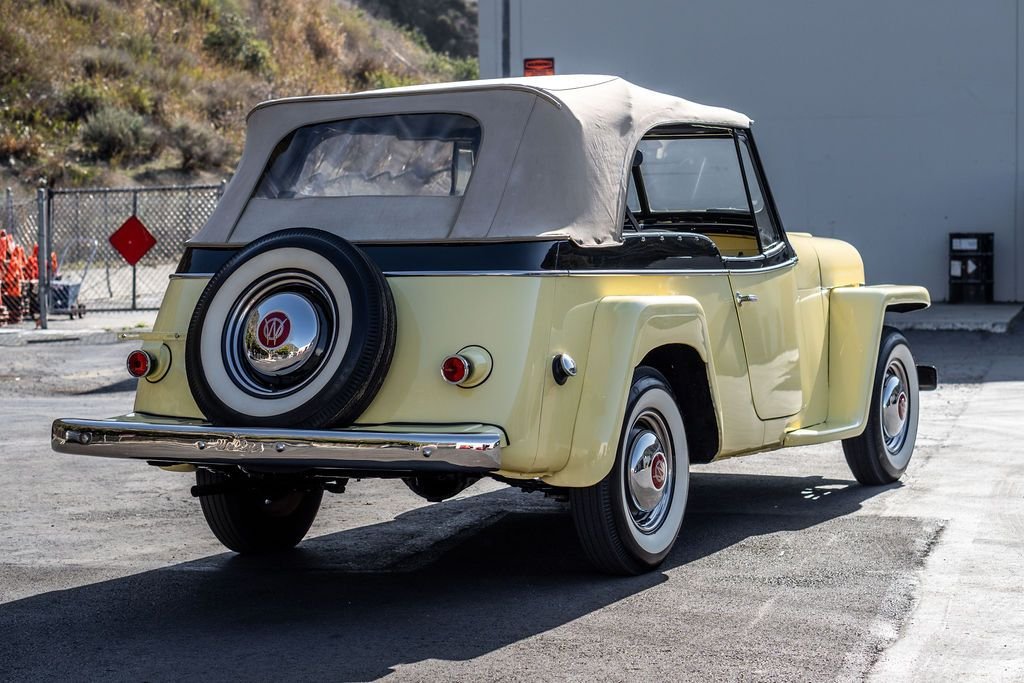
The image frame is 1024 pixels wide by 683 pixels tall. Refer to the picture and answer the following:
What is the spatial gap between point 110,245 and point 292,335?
1808 cm

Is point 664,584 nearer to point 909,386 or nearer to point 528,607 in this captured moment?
point 528,607

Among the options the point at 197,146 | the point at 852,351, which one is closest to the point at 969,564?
the point at 852,351

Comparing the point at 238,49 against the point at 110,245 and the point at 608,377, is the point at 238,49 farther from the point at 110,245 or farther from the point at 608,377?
the point at 608,377

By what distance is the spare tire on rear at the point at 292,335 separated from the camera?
5320 mm

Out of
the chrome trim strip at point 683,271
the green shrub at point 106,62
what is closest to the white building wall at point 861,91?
Result: the chrome trim strip at point 683,271

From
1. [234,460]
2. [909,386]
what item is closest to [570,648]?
[234,460]

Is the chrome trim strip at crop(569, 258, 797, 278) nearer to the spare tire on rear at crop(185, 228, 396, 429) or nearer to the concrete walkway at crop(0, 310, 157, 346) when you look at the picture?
the spare tire on rear at crop(185, 228, 396, 429)

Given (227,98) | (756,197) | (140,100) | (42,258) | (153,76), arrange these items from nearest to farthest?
1. (756,197)
2. (42,258)
3. (140,100)
4. (153,76)
5. (227,98)

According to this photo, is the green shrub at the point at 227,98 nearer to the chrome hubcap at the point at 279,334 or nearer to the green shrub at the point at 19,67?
the green shrub at the point at 19,67

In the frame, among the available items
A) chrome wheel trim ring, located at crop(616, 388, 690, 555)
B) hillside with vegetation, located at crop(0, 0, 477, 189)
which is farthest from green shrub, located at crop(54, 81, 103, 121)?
chrome wheel trim ring, located at crop(616, 388, 690, 555)

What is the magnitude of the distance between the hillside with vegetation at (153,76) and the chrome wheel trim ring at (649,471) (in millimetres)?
27783

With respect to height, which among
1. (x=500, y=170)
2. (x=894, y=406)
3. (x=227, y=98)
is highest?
(x=227, y=98)

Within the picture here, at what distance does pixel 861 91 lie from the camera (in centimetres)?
1977

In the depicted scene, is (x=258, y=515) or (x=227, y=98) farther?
(x=227, y=98)
